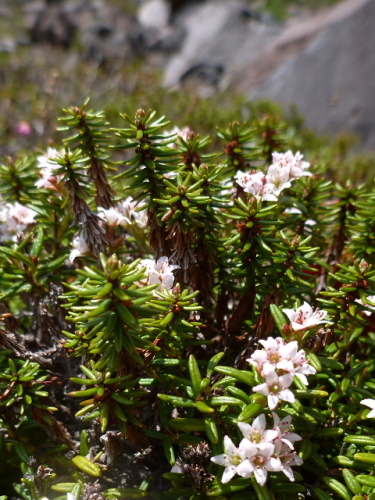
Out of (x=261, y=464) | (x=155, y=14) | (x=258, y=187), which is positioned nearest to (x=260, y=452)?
(x=261, y=464)

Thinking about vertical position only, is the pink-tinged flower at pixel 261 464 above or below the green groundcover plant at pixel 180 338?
below

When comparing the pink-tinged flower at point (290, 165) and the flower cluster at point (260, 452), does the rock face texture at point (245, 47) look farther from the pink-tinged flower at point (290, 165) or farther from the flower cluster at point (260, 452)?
the flower cluster at point (260, 452)

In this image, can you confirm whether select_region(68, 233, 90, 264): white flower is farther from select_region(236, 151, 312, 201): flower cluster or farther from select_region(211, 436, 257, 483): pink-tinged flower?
select_region(211, 436, 257, 483): pink-tinged flower

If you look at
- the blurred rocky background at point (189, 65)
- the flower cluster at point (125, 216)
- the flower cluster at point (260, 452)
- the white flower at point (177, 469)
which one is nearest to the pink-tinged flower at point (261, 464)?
the flower cluster at point (260, 452)

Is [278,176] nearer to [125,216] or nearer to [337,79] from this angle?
[125,216]

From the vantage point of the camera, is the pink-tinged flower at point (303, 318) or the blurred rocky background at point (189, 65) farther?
the blurred rocky background at point (189, 65)

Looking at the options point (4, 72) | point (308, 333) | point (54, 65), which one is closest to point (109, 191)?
point (308, 333)

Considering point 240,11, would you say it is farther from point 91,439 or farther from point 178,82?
point 91,439
